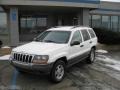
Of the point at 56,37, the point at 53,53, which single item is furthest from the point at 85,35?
the point at 53,53

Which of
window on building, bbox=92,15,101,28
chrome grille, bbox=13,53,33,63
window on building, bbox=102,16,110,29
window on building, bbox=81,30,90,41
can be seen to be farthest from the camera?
window on building, bbox=102,16,110,29

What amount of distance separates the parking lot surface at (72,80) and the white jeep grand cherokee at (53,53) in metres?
0.46

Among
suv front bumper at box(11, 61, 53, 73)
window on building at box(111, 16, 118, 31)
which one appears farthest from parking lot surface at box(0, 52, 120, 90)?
window on building at box(111, 16, 118, 31)

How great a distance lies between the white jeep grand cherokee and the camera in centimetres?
652

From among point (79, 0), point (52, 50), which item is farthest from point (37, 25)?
point (52, 50)

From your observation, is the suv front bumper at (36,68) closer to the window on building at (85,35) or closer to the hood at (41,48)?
the hood at (41,48)

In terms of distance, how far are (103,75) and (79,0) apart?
9.89 metres

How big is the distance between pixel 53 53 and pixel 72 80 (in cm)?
146

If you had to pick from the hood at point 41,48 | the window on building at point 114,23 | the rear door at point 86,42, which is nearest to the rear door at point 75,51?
the rear door at point 86,42

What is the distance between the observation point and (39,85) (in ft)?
22.5

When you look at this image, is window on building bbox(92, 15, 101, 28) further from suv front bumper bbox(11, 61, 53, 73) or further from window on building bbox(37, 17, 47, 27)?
suv front bumper bbox(11, 61, 53, 73)

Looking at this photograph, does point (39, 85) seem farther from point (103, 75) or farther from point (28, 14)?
point (28, 14)

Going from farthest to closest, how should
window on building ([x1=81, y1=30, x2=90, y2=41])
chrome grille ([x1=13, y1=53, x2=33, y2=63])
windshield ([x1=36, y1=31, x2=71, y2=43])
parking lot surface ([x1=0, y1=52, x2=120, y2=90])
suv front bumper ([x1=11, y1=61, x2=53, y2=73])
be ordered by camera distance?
window on building ([x1=81, y1=30, x2=90, y2=41])
windshield ([x1=36, y1=31, x2=71, y2=43])
parking lot surface ([x1=0, y1=52, x2=120, y2=90])
chrome grille ([x1=13, y1=53, x2=33, y2=63])
suv front bumper ([x1=11, y1=61, x2=53, y2=73])

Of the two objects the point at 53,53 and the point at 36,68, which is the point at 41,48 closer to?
the point at 53,53
